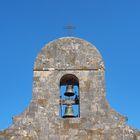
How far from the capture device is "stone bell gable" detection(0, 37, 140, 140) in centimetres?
1232

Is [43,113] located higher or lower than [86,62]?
lower

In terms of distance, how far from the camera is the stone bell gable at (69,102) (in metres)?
12.3

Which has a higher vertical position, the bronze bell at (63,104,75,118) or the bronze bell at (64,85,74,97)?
the bronze bell at (64,85,74,97)

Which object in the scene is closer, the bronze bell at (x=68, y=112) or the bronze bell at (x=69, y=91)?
the bronze bell at (x=68, y=112)

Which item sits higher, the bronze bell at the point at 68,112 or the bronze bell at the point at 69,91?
the bronze bell at the point at 69,91

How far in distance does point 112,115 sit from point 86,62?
1757 millimetres

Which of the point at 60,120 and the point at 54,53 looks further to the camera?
the point at 54,53

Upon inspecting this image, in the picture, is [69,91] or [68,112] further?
[69,91]

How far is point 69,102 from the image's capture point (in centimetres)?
1304

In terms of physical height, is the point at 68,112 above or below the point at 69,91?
below

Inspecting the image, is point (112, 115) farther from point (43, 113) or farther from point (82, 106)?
point (43, 113)

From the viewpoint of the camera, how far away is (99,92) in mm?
12742

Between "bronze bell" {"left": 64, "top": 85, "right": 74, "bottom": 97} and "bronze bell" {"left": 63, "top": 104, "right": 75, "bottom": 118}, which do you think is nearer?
"bronze bell" {"left": 63, "top": 104, "right": 75, "bottom": 118}

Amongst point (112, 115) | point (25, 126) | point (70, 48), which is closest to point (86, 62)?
point (70, 48)
